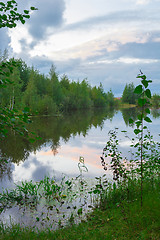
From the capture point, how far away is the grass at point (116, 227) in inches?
157

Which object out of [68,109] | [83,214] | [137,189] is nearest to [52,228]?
[83,214]

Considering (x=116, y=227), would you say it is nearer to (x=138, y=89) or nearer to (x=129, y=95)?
(x=138, y=89)

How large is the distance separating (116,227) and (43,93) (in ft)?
186

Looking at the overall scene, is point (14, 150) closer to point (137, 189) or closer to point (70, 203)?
point (70, 203)

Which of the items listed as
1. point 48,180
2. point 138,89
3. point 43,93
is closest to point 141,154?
point 138,89

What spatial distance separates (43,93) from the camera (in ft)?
193

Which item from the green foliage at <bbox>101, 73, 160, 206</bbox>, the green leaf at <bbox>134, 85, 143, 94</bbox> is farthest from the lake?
the green leaf at <bbox>134, 85, 143, 94</bbox>

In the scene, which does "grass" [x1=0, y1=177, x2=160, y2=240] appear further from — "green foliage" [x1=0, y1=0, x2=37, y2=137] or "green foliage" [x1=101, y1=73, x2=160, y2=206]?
"green foliage" [x1=0, y1=0, x2=37, y2=137]

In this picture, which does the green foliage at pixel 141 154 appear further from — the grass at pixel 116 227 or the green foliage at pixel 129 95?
the green foliage at pixel 129 95

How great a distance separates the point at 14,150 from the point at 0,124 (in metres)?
11.9

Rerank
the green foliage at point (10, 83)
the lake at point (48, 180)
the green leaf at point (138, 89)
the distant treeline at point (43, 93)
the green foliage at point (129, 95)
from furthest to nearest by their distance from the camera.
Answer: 1. the green foliage at point (129, 95)
2. the distant treeline at point (43, 93)
3. the lake at point (48, 180)
4. the green leaf at point (138, 89)
5. the green foliage at point (10, 83)

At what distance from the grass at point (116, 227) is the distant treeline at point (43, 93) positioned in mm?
20178

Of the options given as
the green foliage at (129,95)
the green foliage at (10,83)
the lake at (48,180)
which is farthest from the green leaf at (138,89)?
the green foliage at (129,95)

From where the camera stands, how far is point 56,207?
6129 mm
